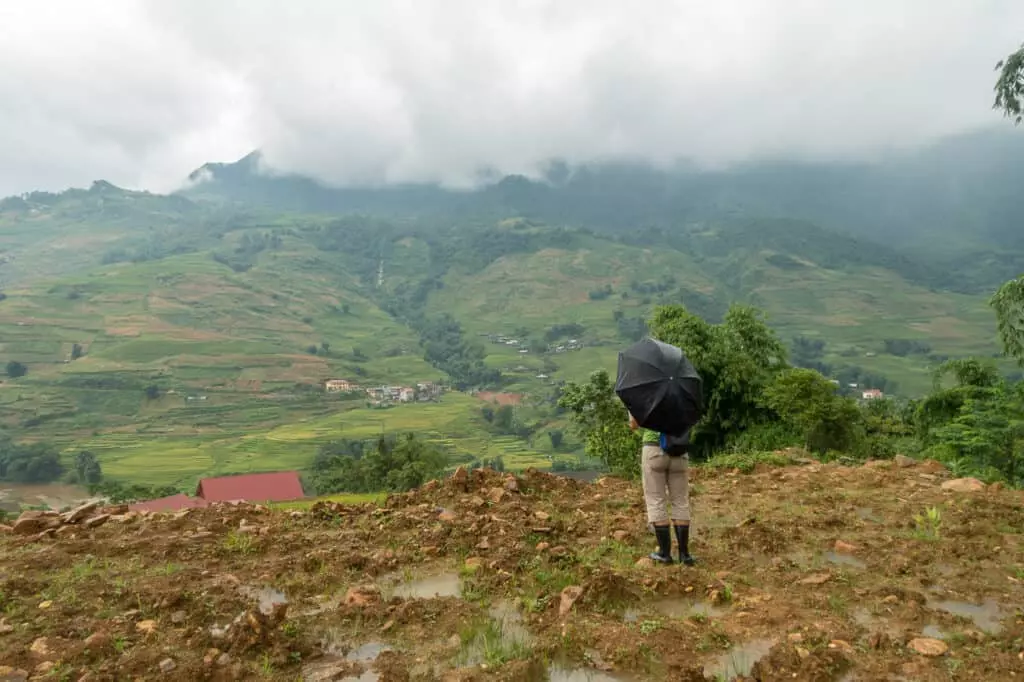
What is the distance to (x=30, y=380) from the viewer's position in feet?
405

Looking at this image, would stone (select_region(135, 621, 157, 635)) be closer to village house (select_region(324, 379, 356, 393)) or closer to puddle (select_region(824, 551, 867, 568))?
puddle (select_region(824, 551, 867, 568))

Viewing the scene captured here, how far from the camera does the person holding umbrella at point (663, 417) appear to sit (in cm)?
636

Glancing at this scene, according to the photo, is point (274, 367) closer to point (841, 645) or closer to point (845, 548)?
point (845, 548)

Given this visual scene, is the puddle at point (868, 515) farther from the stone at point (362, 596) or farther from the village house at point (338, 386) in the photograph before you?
the village house at point (338, 386)

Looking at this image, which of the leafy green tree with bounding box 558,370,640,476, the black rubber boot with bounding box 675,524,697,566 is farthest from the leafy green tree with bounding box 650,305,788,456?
the black rubber boot with bounding box 675,524,697,566

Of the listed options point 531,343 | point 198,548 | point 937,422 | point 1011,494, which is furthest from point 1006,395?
point 531,343

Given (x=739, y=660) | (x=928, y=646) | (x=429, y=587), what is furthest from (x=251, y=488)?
(x=928, y=646)

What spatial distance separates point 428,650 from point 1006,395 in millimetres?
15042

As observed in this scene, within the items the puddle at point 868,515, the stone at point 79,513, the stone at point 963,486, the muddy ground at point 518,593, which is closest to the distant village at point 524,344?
the stone at point 963,486

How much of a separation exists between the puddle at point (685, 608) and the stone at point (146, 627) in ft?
13.8

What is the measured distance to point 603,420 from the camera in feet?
75.2

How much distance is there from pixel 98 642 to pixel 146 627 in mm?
385

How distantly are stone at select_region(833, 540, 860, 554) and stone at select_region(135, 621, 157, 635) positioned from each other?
6770 mm

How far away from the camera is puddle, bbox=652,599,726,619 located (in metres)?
5.52
